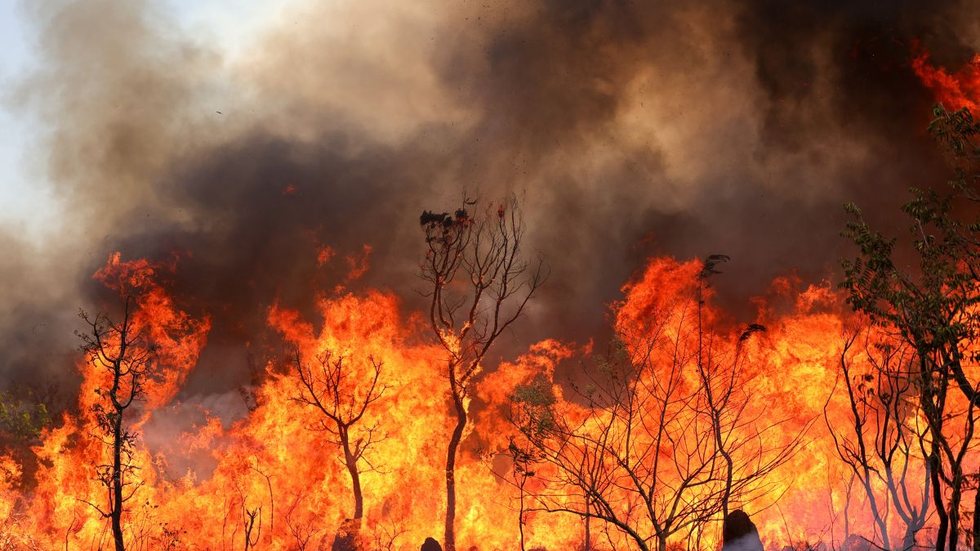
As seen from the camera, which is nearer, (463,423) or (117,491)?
(117,491)

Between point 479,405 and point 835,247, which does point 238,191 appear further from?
point 835,247

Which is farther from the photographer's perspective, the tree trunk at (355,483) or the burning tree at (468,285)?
the burning tree at (468,285)

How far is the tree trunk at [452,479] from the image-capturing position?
27.9 metres

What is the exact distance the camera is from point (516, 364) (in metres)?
34.4

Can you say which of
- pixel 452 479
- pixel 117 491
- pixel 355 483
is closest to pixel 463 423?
pixel 452 479

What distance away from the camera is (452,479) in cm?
2830

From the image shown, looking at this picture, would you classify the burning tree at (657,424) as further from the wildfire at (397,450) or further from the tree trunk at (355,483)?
the tree trunk at (355,483)

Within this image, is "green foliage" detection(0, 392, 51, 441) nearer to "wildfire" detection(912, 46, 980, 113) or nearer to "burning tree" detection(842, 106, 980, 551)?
"burning tree" detection(842, 106, 980, 551)

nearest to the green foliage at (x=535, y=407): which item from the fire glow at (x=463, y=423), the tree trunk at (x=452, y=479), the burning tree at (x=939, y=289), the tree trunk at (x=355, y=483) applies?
the fire glow at (x=463, y=423)

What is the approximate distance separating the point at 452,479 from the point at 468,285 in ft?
36.3

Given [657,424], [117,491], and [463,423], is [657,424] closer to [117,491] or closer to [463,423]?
[463,423]

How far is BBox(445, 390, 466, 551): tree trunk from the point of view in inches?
1099

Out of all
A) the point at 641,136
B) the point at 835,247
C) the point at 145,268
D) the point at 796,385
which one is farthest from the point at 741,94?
the point at 145,268

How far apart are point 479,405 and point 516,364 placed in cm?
292
